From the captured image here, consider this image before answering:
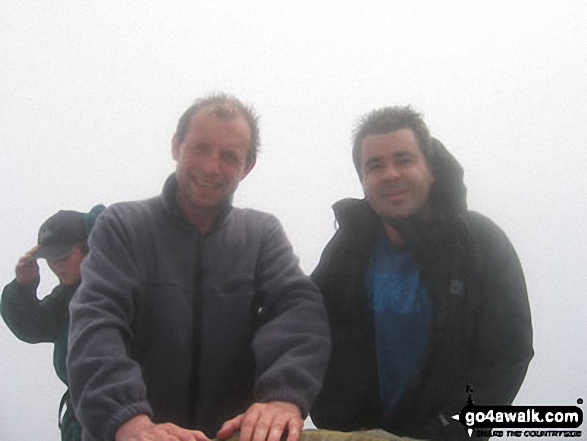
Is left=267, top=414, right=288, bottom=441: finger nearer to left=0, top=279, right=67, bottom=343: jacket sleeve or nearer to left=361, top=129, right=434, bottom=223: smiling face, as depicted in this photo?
left=361, top=129, right=434, bottom=223: smiling face

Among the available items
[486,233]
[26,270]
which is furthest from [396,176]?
[26,270]

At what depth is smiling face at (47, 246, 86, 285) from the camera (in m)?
1.92

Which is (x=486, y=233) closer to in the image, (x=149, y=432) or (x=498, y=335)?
(x=498, y=335)

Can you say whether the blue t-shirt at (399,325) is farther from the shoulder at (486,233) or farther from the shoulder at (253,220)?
the shoulder at (253,220)

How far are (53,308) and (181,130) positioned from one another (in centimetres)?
91

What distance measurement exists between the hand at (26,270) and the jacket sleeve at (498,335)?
5.24 ft

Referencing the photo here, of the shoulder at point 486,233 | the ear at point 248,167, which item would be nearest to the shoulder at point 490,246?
the shoulder at point 486,233

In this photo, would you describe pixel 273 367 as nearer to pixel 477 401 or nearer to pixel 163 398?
pixel 163 398

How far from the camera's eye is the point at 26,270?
186 cm

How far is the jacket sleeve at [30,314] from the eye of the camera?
6.00 ft

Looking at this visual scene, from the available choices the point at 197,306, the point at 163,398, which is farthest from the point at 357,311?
the point at 163,398

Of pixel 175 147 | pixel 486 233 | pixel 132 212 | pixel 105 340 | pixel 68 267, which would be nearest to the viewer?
pixel 105 340

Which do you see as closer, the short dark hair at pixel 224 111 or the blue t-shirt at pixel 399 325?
the short dark hair at pixel 224 111

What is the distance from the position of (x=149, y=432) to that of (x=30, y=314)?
1083 millimetres
